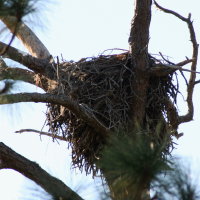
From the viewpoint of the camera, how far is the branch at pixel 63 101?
518 cm

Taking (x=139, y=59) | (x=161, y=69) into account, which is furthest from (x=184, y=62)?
(x=139, y=59)

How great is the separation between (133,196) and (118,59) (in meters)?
3.38

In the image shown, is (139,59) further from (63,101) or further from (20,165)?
A: (20,165)

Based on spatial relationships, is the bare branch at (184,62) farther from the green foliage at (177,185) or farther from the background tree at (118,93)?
the green foliage at (177,185)

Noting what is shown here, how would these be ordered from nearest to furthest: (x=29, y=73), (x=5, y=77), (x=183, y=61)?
(x=5, y=77), (x=183, y=61), (x=29, y=73)

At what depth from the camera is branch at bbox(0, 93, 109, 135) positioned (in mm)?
5176

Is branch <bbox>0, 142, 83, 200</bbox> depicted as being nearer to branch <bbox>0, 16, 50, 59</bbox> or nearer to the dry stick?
the dry stick

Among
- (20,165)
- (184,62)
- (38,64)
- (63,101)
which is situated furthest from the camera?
(38,64)

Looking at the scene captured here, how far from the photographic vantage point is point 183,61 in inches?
263

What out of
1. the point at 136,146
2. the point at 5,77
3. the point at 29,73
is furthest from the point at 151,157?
the point at 29,73

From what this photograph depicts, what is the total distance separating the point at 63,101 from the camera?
19.5ft

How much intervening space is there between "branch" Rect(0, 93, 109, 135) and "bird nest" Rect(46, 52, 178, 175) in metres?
0.25

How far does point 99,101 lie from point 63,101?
1.00 metres

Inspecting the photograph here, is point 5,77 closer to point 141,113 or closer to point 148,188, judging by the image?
point 148,188
